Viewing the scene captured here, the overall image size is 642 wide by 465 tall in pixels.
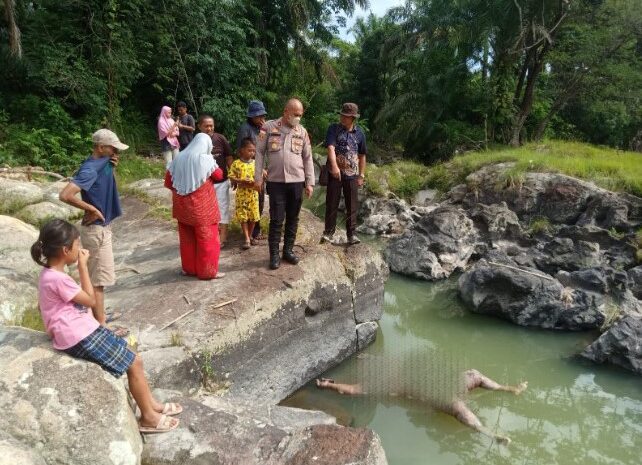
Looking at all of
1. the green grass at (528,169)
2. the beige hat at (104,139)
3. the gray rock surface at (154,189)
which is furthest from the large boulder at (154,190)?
the green grass at (528,169)

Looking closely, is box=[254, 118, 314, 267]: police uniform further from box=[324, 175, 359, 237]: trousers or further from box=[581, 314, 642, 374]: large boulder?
box=[581, 314, 642, 374]: large boulder

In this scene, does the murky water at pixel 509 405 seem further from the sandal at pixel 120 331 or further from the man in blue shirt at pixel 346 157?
the man in blue shirt at pixel 346 157

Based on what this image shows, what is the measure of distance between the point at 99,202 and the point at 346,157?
279 cm

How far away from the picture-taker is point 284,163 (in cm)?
487

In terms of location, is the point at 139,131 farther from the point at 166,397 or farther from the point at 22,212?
the point at 166,397

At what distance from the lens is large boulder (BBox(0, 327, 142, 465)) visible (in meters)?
2.52

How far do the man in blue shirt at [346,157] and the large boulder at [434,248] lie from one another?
3.72 meters

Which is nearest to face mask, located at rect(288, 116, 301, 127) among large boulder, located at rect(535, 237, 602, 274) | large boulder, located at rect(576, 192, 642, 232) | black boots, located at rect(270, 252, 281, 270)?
black boots, located at rect(270, 252, 281, 270)

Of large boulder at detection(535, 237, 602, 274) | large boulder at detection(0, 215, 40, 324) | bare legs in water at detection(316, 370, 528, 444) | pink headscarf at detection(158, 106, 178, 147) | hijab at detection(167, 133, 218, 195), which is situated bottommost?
bare legs in water at detection(316, 370, 528, 444)

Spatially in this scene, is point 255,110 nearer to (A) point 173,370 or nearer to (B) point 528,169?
(A) point 173,370

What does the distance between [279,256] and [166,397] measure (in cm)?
219

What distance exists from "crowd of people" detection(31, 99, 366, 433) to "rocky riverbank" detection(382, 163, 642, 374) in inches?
117

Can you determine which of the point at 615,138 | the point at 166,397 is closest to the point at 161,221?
the point at 166,397

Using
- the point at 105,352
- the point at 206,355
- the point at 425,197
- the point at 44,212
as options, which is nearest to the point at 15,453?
the point at 105,352
